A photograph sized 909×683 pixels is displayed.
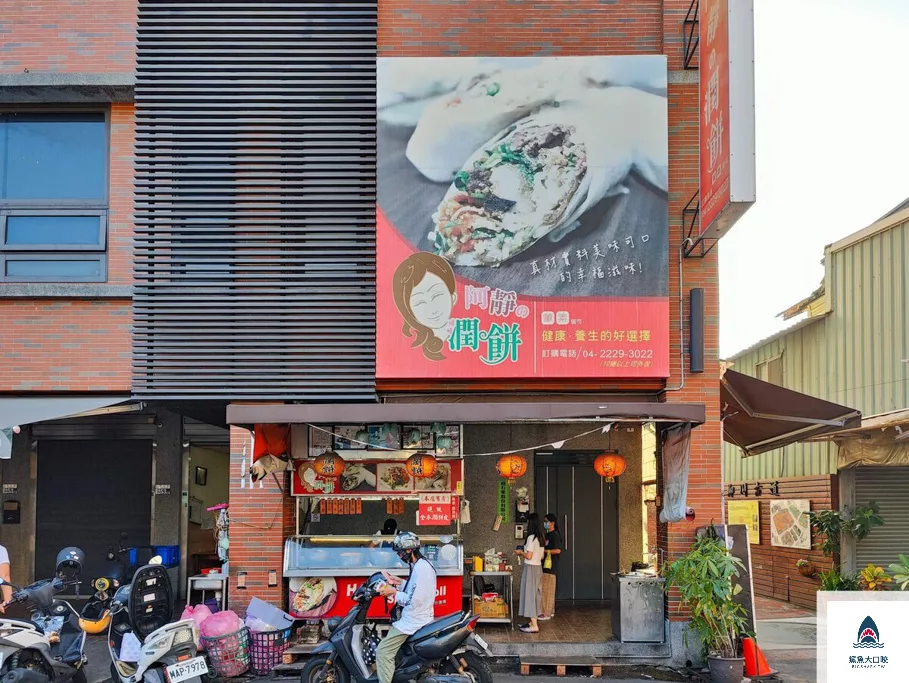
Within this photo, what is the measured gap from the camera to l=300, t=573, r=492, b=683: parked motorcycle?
379 inches

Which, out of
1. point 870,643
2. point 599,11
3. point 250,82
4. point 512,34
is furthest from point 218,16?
point 870,643

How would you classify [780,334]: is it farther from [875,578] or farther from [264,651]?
[264,651]

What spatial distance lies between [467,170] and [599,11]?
314cm

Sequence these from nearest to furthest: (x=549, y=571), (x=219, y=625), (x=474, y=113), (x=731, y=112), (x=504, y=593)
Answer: (x=731, y=112)
(x=219, y=625)
(x=474, y=113)
(x=549, y=571)
(x=504, y=593)

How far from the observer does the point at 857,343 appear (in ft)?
60.3

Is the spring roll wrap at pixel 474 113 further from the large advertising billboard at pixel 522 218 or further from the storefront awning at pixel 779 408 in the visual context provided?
the storefront awning at pixel 779 408

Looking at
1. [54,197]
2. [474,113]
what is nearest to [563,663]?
[474,113]

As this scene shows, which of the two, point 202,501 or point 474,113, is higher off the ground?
point 474,113

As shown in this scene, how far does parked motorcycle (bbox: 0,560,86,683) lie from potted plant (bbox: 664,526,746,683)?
283 inches

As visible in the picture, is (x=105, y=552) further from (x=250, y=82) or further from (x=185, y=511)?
(x=250, y=82)

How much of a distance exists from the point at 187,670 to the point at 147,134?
7.49m

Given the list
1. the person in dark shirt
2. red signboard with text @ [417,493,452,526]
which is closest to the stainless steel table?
the person in dark shirt

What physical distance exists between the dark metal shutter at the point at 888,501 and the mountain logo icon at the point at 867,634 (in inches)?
454

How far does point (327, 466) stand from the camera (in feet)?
A: 42.8
